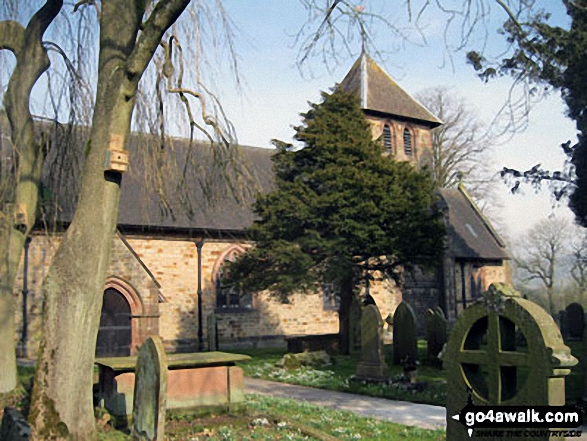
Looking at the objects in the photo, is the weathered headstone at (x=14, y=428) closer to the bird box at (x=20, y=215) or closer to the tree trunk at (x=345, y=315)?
the bird box at (x=20, y=215)

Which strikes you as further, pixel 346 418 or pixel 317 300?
pixel 317 300

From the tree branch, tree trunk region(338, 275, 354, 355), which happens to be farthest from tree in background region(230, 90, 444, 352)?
the tree branch

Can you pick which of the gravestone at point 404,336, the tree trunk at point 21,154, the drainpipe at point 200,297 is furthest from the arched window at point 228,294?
the tree trunk at point 21,154

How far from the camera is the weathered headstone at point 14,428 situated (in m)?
5.31

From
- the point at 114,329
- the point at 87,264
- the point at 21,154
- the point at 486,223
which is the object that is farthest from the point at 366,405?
the point at 486,223

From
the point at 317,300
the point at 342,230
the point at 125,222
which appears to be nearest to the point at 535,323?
the point at 342,230

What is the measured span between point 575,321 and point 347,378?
11826 mm

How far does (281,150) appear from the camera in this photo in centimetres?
1930

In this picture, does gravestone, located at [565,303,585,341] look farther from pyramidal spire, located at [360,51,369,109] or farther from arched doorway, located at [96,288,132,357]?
arched doorway, located at [96,288,132,357]

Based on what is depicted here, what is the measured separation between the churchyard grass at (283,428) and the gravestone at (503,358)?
73.7 inches

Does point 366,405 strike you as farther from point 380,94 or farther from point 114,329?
point 380,94

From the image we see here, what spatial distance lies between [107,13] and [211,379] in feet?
17.4

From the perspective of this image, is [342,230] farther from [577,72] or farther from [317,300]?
[317,300]

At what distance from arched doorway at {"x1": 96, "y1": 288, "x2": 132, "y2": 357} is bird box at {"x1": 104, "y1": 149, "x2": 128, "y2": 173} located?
14612 millimetres
